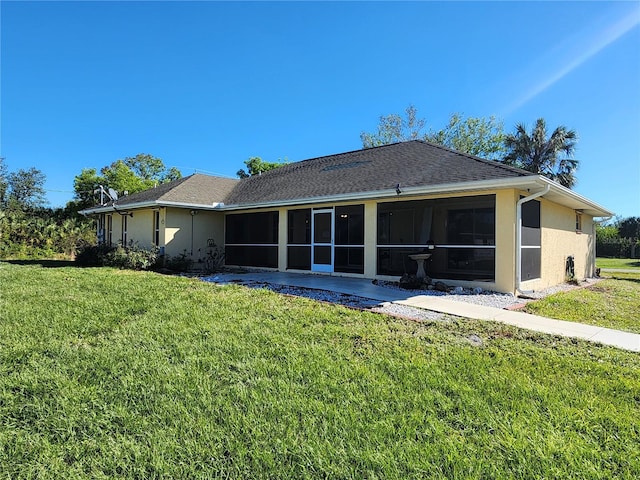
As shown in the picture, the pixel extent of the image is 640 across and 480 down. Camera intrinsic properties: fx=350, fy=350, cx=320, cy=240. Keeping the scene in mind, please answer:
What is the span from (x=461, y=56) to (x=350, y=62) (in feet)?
16.5

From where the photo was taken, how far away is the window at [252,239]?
567 inches

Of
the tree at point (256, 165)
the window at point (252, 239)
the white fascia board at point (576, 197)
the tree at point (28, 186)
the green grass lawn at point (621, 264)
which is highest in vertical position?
the tree at point (256, 165)

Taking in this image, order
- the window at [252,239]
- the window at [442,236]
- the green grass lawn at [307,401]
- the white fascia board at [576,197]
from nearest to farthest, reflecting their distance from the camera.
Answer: the green grass lawn at [307,401]
the white fascia board at [576,197]
the window at [442,236]
the window at [252,239]

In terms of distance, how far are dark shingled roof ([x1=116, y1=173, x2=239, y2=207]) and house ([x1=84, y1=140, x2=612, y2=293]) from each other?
0.32 feet

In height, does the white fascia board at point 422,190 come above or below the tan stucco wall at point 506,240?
above

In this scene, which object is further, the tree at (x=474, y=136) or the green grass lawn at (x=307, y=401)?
the tree at (x=474, y=136)

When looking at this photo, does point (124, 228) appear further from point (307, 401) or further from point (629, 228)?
point (629, 228)

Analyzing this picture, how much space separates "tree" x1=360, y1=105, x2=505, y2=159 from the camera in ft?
103

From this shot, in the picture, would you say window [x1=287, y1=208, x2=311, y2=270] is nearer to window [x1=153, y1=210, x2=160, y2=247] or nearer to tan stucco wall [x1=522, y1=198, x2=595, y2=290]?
window [x1=153, y1=210, x2=160, y2=247]

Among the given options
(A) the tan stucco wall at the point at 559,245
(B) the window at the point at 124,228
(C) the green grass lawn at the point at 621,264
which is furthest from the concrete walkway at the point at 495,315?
(C) the green grass lawn at the point at 621,264

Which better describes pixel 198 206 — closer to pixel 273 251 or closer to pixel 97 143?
pixel 273 251

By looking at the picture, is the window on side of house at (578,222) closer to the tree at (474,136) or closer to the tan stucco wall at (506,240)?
the tan stucco wall at (506,240)

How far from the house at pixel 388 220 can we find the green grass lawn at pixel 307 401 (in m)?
4.38

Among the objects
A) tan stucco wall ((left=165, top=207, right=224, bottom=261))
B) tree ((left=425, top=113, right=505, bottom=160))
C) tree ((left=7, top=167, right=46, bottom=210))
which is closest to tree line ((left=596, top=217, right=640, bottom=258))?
tree ((left=425, top=113, right=505, bottom=160))
